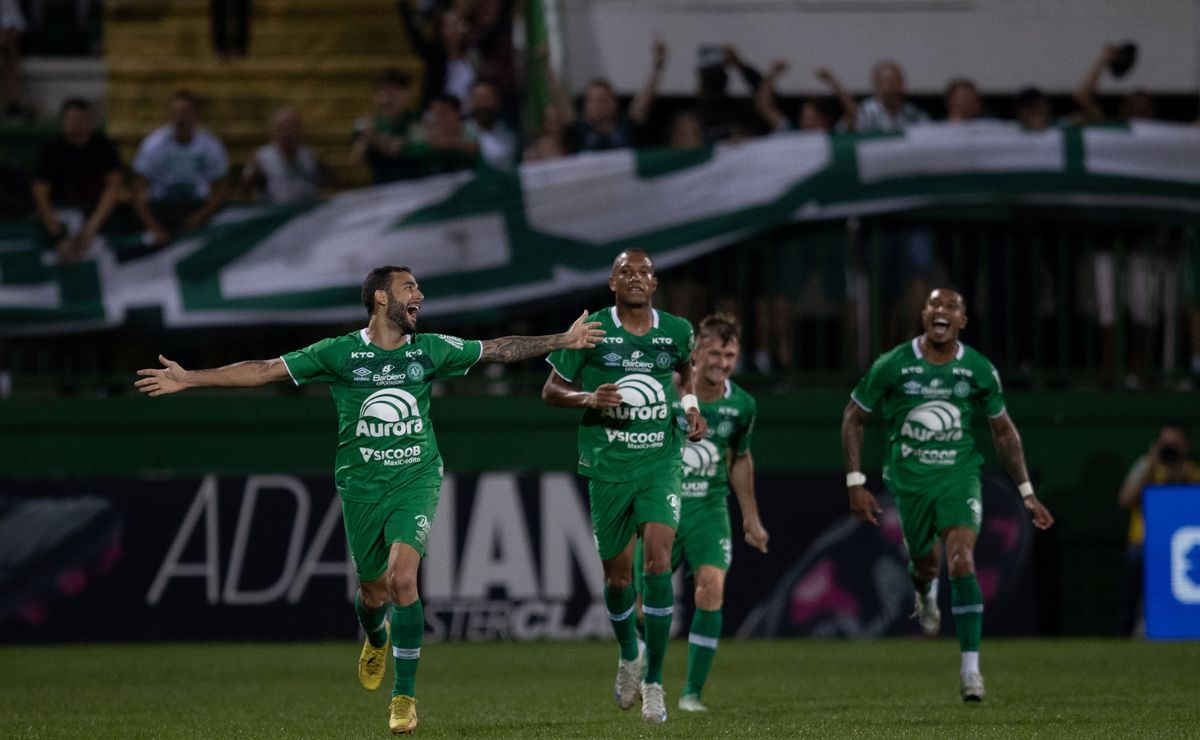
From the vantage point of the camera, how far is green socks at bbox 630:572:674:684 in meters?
10.3

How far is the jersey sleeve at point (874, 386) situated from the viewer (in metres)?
12.0

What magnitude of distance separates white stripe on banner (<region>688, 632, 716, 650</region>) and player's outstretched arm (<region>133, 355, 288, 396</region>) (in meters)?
2.75

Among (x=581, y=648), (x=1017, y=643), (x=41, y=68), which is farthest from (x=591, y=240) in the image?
(x=41, y=68)

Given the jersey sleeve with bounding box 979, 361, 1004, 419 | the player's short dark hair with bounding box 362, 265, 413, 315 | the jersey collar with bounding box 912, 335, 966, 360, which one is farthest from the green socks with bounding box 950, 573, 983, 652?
the player's short dark hair with bounding box 362, 265, 413, 315

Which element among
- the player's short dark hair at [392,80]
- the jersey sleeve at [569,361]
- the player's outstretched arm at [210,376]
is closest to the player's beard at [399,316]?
the player's outstretched arm at [210,376]

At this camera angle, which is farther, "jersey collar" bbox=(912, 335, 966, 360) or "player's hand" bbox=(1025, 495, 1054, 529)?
"jersey collar" bbox=(912, 335, 966, 360)

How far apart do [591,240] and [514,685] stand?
17.7 feet

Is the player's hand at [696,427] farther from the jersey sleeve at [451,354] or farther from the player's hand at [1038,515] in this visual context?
the player's hand at [1038,515]

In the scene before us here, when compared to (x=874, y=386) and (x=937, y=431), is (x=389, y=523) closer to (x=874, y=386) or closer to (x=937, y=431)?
(x=874, y=386)

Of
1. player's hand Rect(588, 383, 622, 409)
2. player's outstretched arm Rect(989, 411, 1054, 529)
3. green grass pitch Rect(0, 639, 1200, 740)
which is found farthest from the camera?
player's outstretched arm Rect(989, 411, 1054, 529)

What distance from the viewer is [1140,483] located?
16.8 metres

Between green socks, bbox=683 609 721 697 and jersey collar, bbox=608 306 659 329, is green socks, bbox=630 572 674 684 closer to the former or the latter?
green socks, bbox=683 609 721 697

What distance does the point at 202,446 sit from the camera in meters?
17.6

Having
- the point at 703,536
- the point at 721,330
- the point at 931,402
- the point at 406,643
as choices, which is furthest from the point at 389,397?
the point at 931,402
